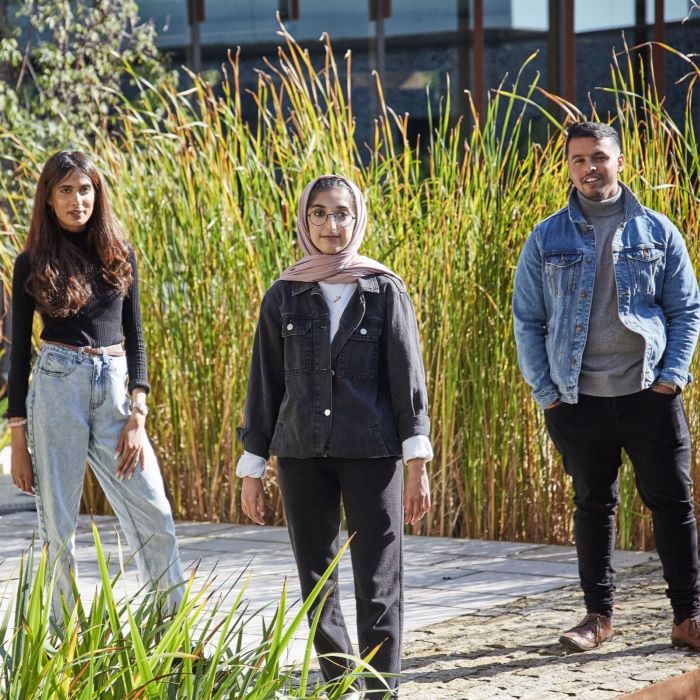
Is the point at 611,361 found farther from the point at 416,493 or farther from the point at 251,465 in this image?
the point at 251,465

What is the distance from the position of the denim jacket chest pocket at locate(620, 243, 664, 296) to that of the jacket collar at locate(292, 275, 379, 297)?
1.03 meters

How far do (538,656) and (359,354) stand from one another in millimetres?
1343

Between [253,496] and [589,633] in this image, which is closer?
[253,496]

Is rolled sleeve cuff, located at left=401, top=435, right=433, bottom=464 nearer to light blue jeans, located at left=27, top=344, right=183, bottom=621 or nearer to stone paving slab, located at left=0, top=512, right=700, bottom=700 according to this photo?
stone paving slab, located at left=0, top=512, right=700, bottom=700

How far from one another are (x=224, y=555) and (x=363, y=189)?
193cm

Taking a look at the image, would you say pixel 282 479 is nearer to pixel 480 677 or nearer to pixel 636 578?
pixel 480 677

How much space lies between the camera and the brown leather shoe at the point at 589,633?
4.35m

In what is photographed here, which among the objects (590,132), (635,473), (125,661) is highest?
(590,132)

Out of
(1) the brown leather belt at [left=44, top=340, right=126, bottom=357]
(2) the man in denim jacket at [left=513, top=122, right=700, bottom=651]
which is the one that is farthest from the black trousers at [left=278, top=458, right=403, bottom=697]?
(2) the man in denim jacket at [left=513, top=122, right=700, bottom=651]

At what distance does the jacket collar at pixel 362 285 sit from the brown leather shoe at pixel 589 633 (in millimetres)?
1439

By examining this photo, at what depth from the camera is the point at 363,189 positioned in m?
6.79

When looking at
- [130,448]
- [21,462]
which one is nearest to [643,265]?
[130,448]

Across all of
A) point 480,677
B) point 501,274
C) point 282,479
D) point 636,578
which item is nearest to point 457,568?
point 636,578

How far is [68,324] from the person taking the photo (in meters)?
4.17
